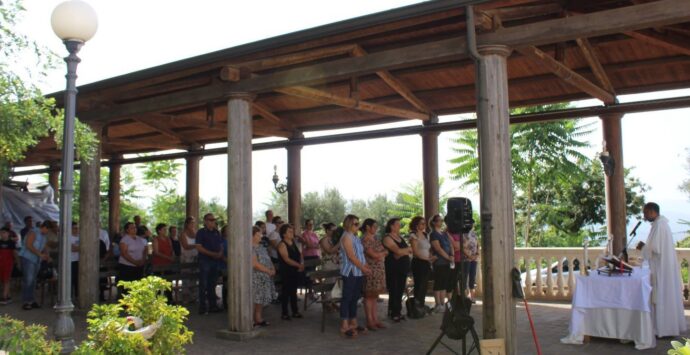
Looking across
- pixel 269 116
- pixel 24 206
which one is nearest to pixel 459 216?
pixel 269 116

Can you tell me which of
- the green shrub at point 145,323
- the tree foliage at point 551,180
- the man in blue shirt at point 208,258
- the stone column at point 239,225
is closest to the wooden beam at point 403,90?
the stone column at point 239,225

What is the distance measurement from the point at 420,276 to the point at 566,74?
358 cm

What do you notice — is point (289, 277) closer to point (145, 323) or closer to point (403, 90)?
point (403, 90)

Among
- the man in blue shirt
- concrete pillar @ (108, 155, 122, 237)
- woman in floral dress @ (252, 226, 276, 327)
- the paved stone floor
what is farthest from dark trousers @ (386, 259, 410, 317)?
concrete pillar @ (108, 155, 122, 237)

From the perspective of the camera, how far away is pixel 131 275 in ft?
34.1

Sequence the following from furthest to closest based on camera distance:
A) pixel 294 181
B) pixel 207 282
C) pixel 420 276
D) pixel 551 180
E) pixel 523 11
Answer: pixel 551 180, pixel 294 181, pixel 207 282, pixel 420 276, pixel 523 11

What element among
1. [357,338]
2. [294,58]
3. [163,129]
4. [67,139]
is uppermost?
[294,58]

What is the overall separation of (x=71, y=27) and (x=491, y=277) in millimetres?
4338

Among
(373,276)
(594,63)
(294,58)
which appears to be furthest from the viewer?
(594,63)

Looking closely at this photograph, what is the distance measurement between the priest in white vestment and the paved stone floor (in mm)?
232

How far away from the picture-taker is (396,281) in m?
8.99

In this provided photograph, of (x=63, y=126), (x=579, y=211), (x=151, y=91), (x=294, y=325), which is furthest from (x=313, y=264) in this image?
(x=579, y=211)

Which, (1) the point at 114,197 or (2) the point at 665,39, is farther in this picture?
(1) the point at 114,197

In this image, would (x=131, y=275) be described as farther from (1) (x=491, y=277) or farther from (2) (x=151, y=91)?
(1) (x=491, y=277)
